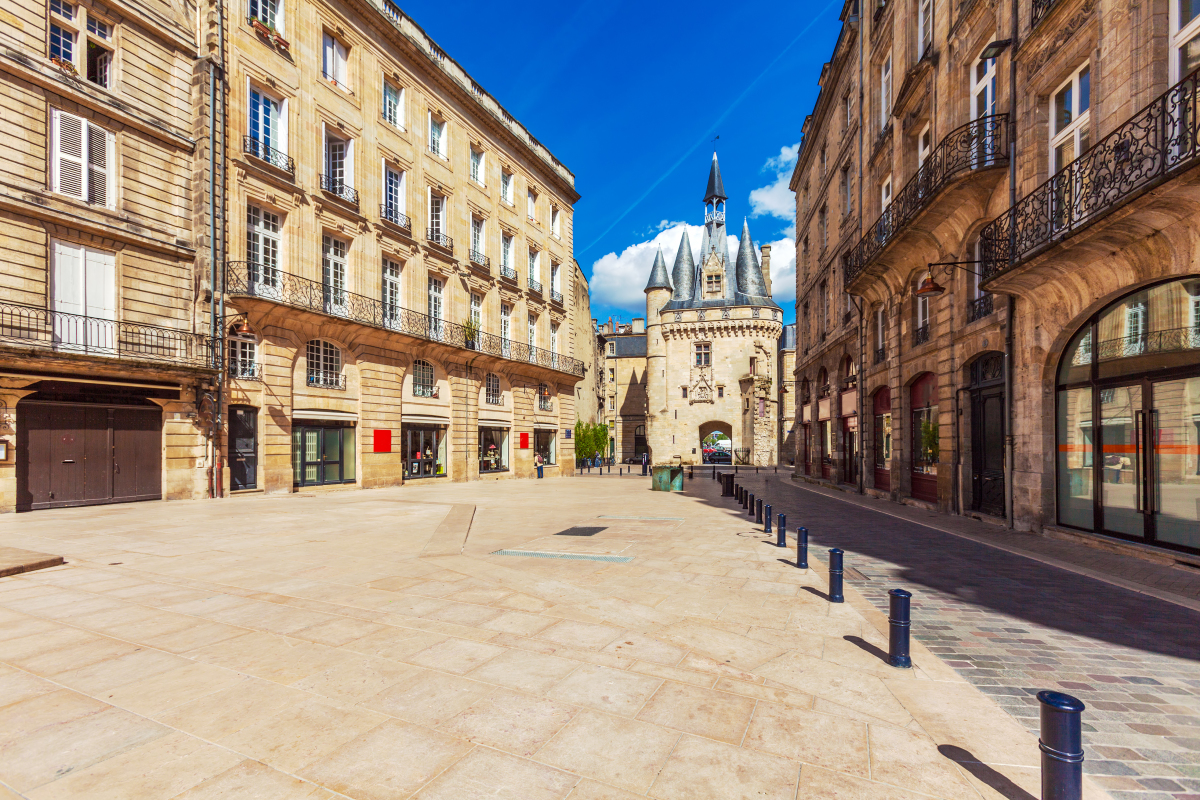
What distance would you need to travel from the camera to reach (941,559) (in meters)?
8.33

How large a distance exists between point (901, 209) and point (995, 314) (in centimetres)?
433

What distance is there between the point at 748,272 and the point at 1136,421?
161ft

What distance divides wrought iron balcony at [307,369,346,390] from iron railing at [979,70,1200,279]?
60.4 feet

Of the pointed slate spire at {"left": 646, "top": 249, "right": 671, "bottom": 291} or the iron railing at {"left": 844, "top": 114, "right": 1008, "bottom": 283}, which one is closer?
the iron railing at {"left": 844, "top": 114, "right": 1008, "bottom": 283}

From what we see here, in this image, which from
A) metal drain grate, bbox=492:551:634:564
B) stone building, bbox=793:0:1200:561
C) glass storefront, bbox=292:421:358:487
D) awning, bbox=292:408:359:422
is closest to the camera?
stone building, bbox=793:0:1200:561

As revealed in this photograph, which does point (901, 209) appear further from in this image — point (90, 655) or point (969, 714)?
point (90, 655)

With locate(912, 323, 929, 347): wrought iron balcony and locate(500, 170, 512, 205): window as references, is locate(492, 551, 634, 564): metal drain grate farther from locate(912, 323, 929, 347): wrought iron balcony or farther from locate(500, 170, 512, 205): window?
locate(500, 170, 512, 205): window

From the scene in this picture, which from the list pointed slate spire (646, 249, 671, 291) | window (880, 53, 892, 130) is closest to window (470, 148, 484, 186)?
window (880, 53, 892, 130)

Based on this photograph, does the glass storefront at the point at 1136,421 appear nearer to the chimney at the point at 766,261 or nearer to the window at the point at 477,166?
the window at the point at 477,166

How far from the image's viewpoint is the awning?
1812cm

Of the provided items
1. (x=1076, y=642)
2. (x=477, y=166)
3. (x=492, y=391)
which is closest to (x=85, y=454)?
(x=492, y=391)

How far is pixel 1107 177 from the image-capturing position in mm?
7973

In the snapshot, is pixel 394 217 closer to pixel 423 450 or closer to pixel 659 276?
pixel 423 450

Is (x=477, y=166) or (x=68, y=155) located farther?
(x=477, y=166)
